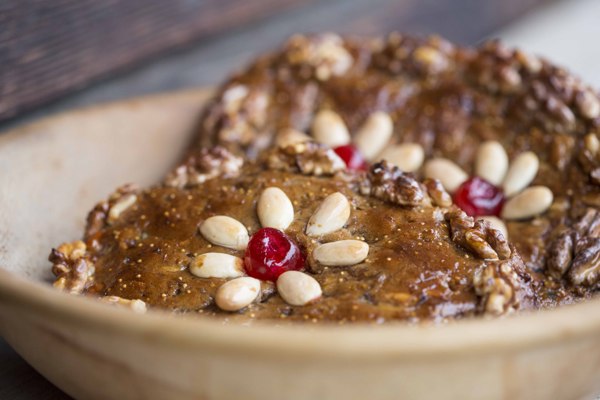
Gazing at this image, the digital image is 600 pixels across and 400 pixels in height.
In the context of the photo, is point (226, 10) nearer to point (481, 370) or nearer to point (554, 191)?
point (554, 191)

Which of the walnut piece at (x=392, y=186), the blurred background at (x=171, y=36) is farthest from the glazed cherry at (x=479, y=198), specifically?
the blurred background at (x=171, y=36)

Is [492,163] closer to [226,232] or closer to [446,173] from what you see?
[446,173]

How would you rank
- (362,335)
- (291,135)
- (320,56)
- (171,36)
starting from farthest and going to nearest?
(171,36), (320,56), (291,135), (362,335)

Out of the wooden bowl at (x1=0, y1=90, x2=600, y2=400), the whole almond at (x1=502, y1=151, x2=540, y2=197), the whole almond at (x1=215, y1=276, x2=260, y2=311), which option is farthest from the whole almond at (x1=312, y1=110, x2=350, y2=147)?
the wooden bowl at (x1=0, y1=90, x2=600, y2=400)

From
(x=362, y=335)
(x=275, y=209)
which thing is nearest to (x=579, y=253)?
(x=275, y=209)

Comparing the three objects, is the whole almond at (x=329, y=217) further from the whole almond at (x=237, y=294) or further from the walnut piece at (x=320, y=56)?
the walnut piece at (x=320, y=56)

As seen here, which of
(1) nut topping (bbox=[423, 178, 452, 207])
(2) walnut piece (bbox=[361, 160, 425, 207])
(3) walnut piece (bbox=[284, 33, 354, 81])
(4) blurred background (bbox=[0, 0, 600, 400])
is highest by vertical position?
(3) walnut piece (bbox=[284, 33, 354, 81])

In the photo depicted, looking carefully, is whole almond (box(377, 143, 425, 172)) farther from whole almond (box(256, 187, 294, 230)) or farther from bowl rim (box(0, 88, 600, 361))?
bowl rim (box(0, 88, 600, 361))
